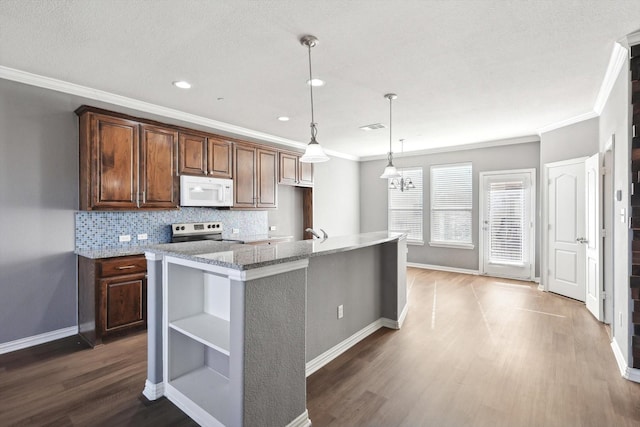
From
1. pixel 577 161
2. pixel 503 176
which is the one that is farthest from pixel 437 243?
pixel 577 161

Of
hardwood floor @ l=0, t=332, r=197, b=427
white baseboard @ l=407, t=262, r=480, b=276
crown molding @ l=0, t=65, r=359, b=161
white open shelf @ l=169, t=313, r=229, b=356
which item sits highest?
crown molding @ l=0, t=65, r=359, b=161

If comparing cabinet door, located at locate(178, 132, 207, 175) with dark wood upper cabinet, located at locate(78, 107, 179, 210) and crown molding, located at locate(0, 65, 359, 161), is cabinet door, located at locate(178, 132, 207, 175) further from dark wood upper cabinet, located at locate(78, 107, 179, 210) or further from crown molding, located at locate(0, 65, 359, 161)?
crown molding, located at locate(0, 65, 359, 161)

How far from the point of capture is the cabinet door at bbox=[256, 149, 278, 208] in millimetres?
5273

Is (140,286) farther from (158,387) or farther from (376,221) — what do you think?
(376,221)

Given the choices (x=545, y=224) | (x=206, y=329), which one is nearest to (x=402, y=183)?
(x=545, y=224)

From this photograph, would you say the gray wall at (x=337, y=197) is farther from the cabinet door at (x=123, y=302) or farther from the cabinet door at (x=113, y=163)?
the cabinet door at (x=123, y=302)

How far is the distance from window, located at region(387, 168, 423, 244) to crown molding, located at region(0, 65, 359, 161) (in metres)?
3.46

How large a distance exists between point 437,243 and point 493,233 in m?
1.14

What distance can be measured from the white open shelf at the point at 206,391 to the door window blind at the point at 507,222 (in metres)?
5.84

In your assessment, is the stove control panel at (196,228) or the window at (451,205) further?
the window at (451,205)

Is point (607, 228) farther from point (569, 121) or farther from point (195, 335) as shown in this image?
point (195, 335)

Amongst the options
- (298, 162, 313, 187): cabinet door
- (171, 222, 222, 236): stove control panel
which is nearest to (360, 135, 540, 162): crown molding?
(298, 162, 313, 187): cabinet door

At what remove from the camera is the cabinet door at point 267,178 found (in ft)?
17.3

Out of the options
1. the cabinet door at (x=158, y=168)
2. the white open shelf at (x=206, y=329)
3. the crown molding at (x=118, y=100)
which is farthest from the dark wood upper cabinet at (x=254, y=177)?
the white open shelf at (x=206, y=329)
